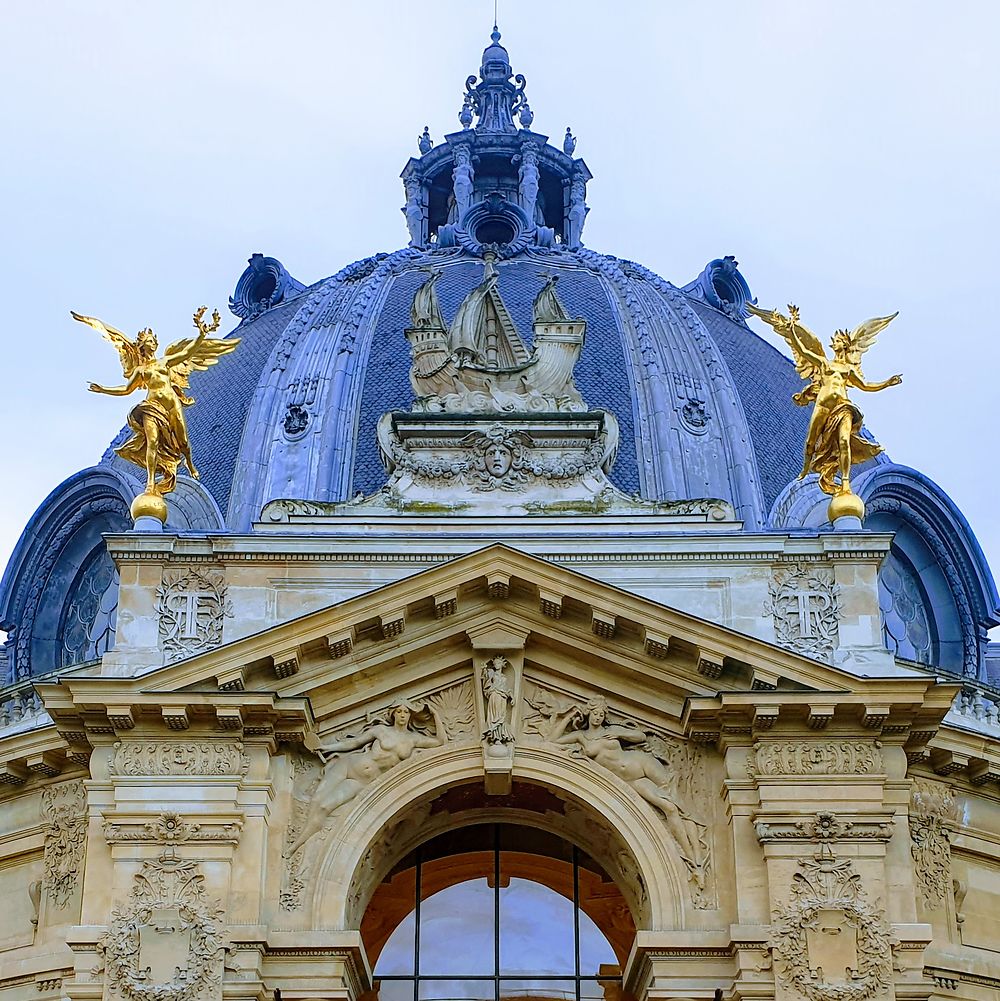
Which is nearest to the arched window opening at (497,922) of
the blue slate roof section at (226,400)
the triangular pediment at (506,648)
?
the triangular pediment at (506,648)

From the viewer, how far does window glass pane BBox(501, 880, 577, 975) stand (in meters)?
27.6

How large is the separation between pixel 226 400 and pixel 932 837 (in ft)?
49.9

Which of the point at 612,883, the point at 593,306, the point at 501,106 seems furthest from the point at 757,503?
the point at 501,106

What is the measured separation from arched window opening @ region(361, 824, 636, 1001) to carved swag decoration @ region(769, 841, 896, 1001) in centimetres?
356

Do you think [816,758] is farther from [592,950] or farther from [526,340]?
[526,340]

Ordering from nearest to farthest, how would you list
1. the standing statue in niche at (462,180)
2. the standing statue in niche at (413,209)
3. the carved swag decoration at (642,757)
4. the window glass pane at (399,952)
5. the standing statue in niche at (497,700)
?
the carved swag decoration at (642,757), the standing statue in niche at (497,700), the window glass pane at (399,952), the standing statue in niche at (462,180), the standing statue in niche at (413,209)

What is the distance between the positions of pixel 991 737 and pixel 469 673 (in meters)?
7.05

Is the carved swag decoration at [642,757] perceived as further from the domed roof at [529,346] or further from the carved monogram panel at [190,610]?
the domed roof at [529,346]

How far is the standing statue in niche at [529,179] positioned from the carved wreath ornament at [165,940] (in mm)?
20665

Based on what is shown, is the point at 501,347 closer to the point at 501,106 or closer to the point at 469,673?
the point at 469,673

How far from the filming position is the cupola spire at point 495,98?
4666 centimetres

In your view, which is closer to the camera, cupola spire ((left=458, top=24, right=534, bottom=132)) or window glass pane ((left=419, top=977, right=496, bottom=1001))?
window glass pane ((left=419, top=977, right=496, bottom=1001))

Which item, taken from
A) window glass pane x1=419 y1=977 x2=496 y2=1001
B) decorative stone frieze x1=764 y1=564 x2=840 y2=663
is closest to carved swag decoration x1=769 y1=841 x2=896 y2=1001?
decorative stone frieze x1=764 y1=564 x2=840 y2=663

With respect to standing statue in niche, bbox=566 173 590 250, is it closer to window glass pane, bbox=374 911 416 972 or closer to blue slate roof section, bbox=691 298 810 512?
blue slate roof section, bbox=691 298 810 512
